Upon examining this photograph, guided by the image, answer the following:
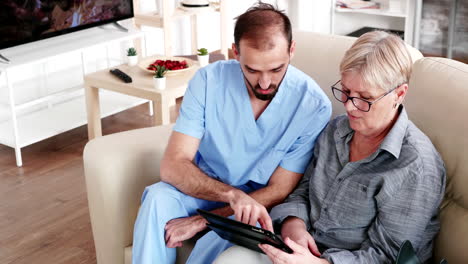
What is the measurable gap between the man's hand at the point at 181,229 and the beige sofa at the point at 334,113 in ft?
0.29

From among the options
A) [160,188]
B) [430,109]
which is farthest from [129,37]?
[430,109]

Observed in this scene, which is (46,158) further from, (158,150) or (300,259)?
(300,259)

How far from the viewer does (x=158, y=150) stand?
84.7 inches

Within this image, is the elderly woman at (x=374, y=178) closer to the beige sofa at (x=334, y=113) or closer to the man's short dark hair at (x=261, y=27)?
the beige sofa at (x=334, y=113)

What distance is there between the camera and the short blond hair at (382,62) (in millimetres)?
1547

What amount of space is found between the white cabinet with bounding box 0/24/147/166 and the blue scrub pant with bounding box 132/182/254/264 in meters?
1.63

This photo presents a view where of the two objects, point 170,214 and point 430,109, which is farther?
point 170,214

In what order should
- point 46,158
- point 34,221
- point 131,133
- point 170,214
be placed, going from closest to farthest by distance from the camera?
point 170,214, point 131,133, point 34,221, point 46,158

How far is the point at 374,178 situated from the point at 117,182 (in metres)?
0.84

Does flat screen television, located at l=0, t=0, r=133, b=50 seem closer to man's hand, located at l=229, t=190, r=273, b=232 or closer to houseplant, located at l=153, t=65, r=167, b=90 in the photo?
houseplant, located at l=153, t=65, r=167, b=90

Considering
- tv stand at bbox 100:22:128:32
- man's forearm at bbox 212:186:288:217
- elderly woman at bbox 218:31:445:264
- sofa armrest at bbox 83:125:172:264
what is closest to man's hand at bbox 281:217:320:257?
elderly woman at bbox 218:31:445:264

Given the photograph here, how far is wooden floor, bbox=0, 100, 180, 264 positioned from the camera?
8.46 feet

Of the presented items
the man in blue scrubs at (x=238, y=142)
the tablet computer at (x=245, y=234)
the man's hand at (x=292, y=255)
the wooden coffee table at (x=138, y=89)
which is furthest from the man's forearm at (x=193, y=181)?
the wooden coffee table at (x=138, y=89)

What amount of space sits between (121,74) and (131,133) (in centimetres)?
106
